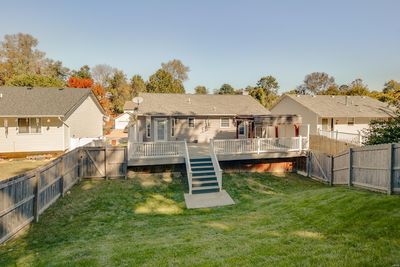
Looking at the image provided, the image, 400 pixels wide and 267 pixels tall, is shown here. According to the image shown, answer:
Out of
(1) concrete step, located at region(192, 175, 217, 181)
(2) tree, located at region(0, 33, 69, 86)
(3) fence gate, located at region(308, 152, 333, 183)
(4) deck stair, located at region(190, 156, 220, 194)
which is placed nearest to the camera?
(4) deck stair, located at region(190, 156, 220, 194)

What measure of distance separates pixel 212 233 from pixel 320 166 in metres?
10.6

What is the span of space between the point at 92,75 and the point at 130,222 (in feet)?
238

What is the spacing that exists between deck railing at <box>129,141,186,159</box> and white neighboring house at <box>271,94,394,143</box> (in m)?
17.0

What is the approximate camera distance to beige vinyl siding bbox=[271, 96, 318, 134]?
27234 millimetres

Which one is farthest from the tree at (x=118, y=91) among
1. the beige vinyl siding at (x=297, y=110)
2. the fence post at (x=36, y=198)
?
the fence post at (x=36, y=198)

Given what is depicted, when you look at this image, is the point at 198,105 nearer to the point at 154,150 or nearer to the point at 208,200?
the point at 154,150

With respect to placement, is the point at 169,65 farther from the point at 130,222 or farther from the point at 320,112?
the point at 130,222

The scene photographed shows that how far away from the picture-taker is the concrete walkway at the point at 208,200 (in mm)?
11100

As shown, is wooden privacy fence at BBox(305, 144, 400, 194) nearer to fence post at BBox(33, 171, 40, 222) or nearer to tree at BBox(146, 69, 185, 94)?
fence post at BBox(33, 171, 40, 222)

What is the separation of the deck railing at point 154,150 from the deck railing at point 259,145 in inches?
93.1

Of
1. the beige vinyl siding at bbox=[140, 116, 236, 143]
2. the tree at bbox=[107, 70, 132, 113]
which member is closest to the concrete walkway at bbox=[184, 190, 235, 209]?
the beige vinyl siding at bbox=[140, 116, 236, 143]

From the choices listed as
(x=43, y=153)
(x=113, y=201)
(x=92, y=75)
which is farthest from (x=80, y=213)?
(x=92, y=75)

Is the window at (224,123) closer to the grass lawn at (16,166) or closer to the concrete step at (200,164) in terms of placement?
the concrete step at (200,164)

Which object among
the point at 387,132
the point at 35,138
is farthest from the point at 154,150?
the point at 35,138
